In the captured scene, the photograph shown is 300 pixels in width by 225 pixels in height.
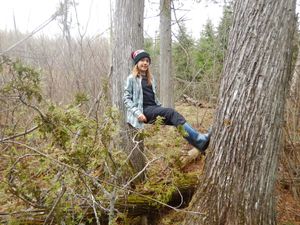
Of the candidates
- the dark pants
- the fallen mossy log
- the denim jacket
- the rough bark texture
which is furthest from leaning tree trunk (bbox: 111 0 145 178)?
the fallen mossy log

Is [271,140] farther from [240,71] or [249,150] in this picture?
[240,71]

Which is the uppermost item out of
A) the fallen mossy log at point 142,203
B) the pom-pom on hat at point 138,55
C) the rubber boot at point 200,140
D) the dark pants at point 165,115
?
the pom-pom on hat at point 138,55

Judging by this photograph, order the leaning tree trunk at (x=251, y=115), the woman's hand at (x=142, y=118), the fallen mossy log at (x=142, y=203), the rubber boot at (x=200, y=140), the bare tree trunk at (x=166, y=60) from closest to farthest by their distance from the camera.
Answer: the leaning tree trunk at (x=251, y=115) → the fallen mossy log at (x=142, y=203) → the rubber boot at (x=200, y=140) → the woman's hand at (x=142, y=118) → the bare tree trunk at (x=166, y=60)

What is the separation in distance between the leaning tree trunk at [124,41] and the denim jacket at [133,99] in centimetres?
11

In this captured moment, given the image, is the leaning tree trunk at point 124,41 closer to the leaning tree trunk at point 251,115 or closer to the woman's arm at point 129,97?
the woman's arm at point 129,97

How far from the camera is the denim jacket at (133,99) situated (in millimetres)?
3879

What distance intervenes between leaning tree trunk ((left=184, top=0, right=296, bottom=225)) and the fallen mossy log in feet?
1.66

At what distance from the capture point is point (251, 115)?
2.72m

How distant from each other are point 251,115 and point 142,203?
189 cm

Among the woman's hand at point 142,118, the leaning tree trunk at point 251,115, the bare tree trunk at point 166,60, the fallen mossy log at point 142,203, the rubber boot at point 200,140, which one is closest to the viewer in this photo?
the leaning tree trunk at point 251,115

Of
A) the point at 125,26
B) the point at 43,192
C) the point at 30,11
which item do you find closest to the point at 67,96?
the point at 30,11

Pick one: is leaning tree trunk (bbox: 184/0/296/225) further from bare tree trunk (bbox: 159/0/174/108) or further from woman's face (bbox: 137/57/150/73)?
bare tree trunk (bbox: 159/0/174/108)

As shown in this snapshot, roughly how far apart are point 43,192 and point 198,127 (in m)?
4.95

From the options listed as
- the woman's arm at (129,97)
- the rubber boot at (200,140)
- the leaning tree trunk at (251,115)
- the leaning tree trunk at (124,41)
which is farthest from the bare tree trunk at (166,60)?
the leaning tree trunk at (251,115)
